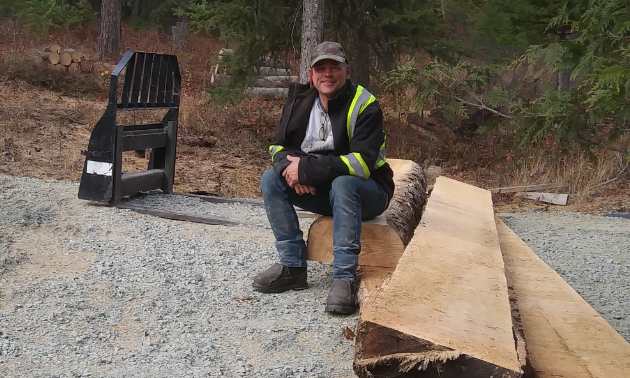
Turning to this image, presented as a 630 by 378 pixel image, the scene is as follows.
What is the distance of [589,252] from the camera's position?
640 centimetres

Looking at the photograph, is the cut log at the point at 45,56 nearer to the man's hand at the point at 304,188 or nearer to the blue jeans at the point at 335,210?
the blue jeans at the point at 335,210

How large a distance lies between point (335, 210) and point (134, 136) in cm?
355

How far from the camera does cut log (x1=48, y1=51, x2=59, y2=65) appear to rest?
17.6 metres

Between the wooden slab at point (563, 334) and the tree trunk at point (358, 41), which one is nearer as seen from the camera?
the wooden slab at point (563, 334)

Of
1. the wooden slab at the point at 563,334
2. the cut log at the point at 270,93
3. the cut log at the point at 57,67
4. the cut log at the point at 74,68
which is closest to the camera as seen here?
the wooden slab at the point at 563,334

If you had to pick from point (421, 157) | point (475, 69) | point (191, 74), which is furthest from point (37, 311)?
point (191, 74)

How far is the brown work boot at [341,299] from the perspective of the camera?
3.98 metres

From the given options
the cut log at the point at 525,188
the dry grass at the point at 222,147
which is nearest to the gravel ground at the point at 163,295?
the dry grass at the point at 222,147

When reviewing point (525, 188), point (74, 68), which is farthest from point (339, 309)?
point (74, 68)

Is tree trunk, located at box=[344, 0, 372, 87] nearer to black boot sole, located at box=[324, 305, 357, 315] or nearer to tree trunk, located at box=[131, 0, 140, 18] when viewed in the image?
black boot sole, located at box=[324, 305, 357, 315]

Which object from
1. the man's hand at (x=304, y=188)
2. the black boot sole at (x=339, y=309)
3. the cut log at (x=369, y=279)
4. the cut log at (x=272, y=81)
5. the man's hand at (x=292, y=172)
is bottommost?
the black boot sole at (x=339, y=309)

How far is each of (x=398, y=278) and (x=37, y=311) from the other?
215cm

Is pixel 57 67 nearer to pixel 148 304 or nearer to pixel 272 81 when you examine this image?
pixel 272 81

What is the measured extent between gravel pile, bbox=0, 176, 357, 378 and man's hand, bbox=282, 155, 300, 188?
75cm
